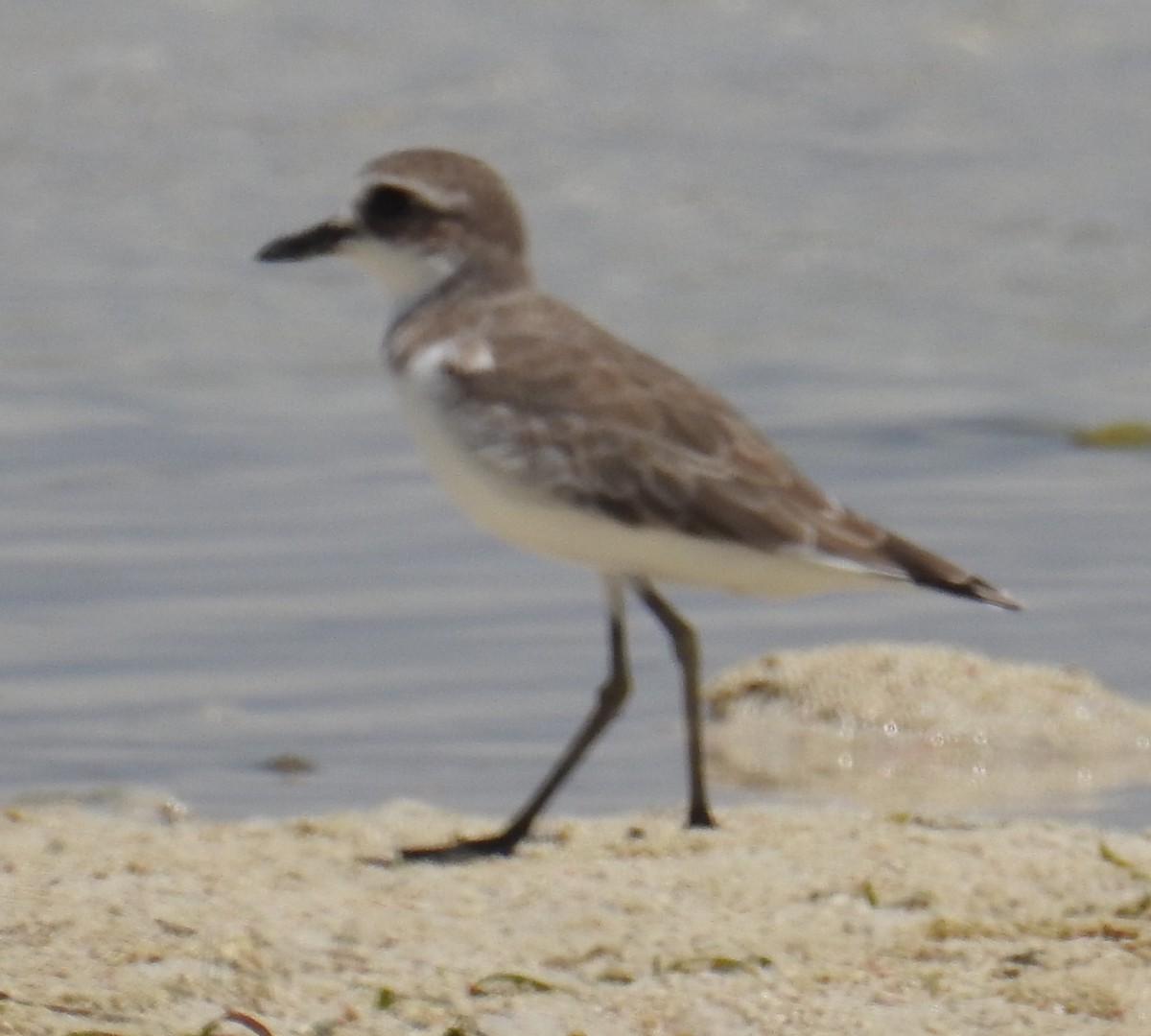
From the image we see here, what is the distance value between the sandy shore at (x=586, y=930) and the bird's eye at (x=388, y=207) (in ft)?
4.11

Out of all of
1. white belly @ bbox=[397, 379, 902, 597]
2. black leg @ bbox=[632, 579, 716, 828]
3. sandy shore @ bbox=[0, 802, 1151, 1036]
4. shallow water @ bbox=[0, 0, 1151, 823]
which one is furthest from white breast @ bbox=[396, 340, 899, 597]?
shallow water @ bbox=[0, 0, 1151, 823]

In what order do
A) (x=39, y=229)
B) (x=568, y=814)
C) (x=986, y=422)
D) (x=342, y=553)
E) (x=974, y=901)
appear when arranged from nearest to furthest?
(x=974, y=901)
(x=568, y=814)
(x=342, y=553)
(x=986, y=422)
(x=39, y=229)

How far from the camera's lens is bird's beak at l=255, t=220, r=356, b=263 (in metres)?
5.64

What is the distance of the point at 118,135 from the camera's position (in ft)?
42.0

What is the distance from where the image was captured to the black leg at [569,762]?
16.0 ft

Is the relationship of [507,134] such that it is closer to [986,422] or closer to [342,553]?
[986,422]

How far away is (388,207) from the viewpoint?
556 centimetres

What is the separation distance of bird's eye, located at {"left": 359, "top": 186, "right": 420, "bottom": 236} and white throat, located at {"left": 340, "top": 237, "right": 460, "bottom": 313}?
0.12 ft

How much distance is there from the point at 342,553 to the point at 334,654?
30.5 inches

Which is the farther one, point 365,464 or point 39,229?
point 39,229

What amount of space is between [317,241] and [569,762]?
1.28m

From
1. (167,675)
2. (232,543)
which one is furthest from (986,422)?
(167,675)

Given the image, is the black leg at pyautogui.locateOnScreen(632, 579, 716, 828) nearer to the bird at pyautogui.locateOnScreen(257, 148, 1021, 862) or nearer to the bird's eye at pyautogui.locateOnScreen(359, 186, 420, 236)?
the bird at pyautogui.locateOnScreen(257, 148, 1021, 862)

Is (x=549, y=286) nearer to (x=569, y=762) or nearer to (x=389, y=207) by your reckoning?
(x=389, y=207)
